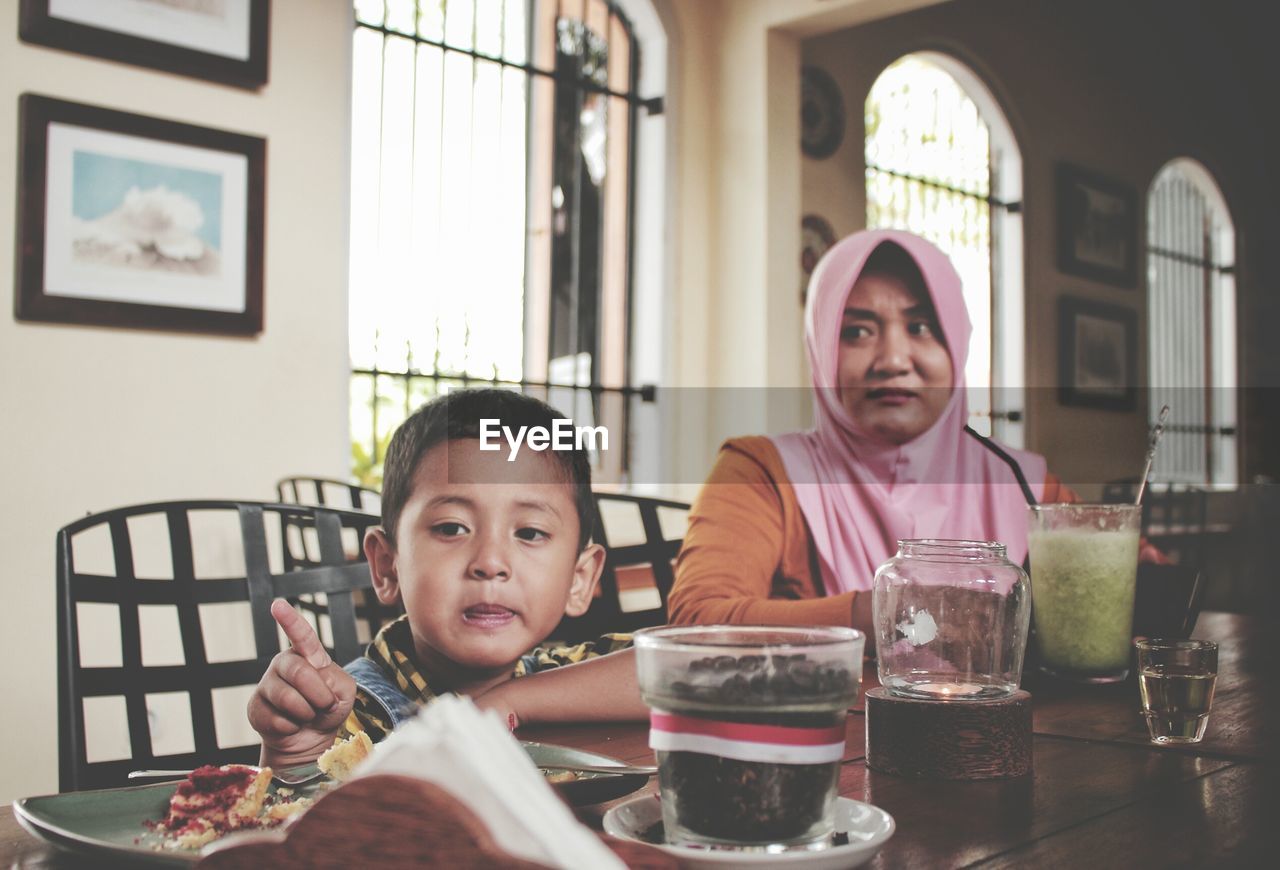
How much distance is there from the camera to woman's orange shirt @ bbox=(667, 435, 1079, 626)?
1494 mm

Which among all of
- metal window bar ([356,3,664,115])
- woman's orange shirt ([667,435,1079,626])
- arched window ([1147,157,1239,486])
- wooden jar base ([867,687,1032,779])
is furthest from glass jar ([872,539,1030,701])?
arched window ([1147,157,1239,486])

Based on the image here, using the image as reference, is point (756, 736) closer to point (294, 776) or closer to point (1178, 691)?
point (294, 776)

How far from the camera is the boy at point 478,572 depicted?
0.99 metres

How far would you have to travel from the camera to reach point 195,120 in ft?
9.34

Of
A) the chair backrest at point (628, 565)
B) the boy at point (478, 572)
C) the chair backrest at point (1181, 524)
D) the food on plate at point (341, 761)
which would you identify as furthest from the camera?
the chair backrest at point (1181, 524)

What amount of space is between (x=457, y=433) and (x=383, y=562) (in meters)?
0.17

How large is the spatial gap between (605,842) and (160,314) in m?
2.57

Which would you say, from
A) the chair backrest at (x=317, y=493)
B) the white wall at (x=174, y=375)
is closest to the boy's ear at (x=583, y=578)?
the chair backrest at (x=317, y=493)

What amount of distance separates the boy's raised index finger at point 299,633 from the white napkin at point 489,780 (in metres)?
0.29

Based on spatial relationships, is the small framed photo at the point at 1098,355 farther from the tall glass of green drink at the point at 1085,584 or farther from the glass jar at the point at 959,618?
the glass jar at the point at 959,618

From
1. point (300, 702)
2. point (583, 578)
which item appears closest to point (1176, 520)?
point (583, 578)

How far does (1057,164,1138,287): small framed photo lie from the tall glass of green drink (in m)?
4.64

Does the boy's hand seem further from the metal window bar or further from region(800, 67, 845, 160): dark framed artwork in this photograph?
region(800, 67, 845, 160): dark framed artwork

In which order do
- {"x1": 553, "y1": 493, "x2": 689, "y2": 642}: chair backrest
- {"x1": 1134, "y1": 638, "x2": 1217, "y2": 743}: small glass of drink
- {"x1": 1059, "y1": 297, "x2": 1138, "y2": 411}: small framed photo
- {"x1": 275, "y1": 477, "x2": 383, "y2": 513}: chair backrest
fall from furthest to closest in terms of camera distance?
{"x1": 1059, "y1": 297, "x2": 1138, "y2": 411}: small framed photo → {"x1": 275, "y1": 477, "x2": 383, "y2": 513}: chair backrest → {"x1": 553, "y1": 493, "x2": 689, "y2": 642}: chair backrest → {"x1": 1134, "y1": 638, "x2": 1217, "y2": 743}: small glass of drink
